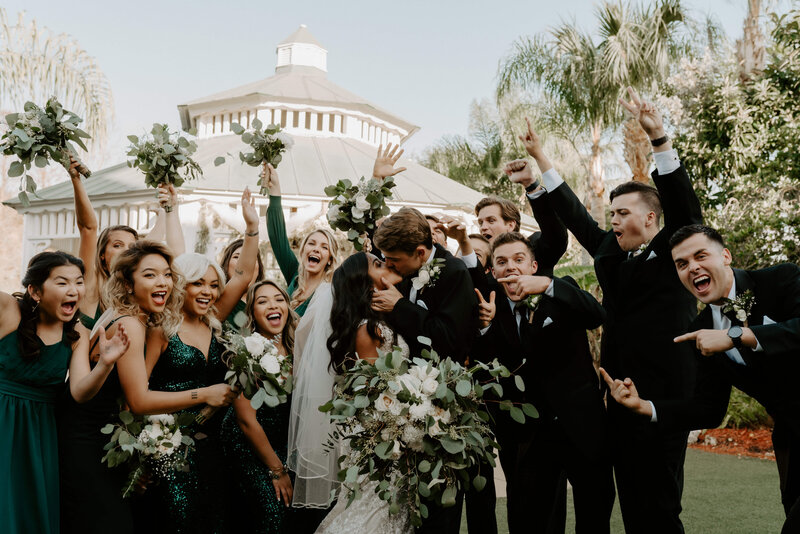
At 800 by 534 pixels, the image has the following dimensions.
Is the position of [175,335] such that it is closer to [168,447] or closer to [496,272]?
[168,447]

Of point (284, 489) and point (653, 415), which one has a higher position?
point (653, 415)

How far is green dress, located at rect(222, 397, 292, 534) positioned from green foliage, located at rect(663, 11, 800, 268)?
1016 centimetres

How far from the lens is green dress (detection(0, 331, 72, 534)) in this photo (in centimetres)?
369

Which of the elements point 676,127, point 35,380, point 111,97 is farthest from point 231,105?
point 35,380

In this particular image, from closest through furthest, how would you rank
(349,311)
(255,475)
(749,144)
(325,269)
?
(349,311) < (255,475) < (325,269) < (749,144)

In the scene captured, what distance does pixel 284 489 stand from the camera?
4211 millimetres

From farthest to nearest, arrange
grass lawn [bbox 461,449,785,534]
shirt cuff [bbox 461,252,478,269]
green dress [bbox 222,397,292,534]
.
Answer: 1. grass lawn [bbox 461,449,785,534]
2. shirt cuff [bbox 461,252,478,269]
3. green dress [bbox 222,397,292,534]

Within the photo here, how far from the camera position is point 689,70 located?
14.4 meters

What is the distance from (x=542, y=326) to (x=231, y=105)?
16.8m

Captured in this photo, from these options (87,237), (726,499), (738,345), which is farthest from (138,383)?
(726,499)

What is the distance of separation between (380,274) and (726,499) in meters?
6.01

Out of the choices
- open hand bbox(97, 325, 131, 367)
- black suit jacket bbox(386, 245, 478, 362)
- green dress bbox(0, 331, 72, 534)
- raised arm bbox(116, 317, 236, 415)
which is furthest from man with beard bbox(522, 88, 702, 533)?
green dress bbox(0, 331, 72, 534)

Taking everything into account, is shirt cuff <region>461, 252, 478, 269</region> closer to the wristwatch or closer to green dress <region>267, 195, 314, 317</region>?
green dress <region>267, 195, 314, 317</region>

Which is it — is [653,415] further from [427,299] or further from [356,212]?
[356,212]
